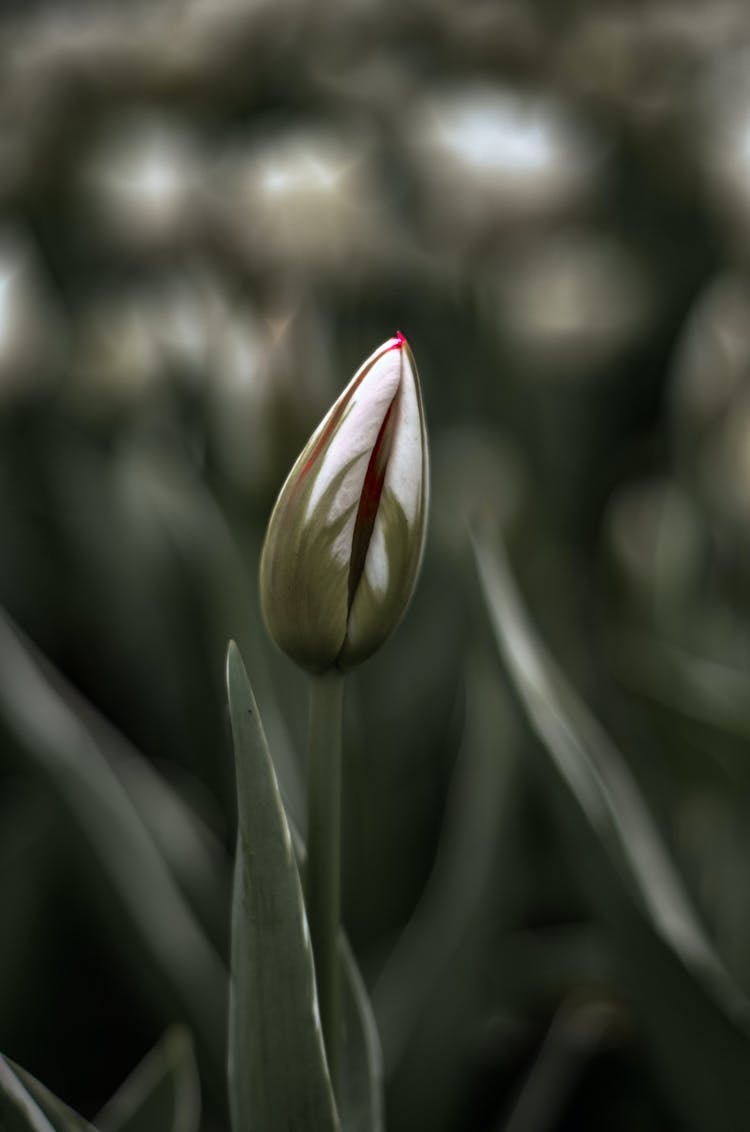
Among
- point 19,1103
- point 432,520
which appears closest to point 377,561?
point 19,1103

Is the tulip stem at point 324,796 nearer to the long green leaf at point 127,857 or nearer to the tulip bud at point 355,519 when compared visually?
the tulip bud at point 355,519

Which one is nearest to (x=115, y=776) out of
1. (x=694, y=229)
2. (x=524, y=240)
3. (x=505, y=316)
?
(x=505, y=316)

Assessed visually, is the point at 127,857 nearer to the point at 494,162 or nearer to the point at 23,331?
the point at 23,331

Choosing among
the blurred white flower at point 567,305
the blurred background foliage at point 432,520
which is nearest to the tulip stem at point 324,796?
the blurred background foliage at point 432,520

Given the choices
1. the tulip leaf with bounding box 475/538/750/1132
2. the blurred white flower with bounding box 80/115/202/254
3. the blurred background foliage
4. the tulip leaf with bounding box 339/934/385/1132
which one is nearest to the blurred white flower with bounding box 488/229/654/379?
the blurred background foliage

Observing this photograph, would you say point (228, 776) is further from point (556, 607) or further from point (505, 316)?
point (505, 316)

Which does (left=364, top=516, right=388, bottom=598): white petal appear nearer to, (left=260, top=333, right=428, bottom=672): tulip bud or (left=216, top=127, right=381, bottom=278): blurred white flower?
(left=260, top=333, right=428, bottom=672): tulip bud
